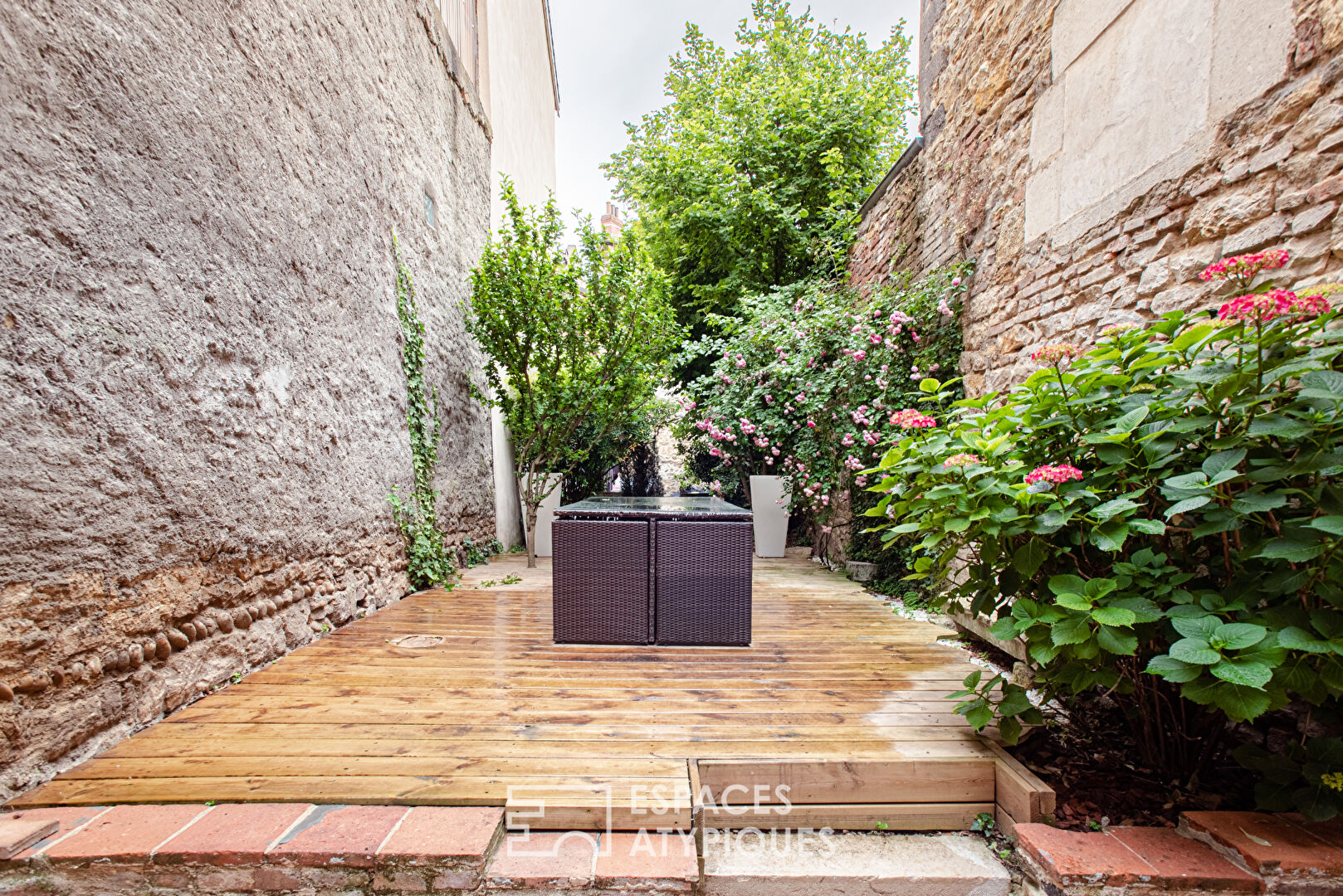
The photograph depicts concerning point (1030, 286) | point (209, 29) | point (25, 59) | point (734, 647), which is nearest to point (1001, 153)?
point (1030, 286)

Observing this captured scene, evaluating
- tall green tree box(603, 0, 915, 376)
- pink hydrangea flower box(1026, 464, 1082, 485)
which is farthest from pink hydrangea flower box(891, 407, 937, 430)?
tall green tree box(603, 0, 915, 376)

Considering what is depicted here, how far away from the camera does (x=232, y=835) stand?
1385mm

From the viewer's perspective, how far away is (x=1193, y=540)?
158 cm

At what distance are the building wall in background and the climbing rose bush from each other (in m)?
5.26

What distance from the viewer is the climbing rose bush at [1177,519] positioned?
4.04 feet

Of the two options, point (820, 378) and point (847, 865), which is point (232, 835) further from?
point (820, 378)

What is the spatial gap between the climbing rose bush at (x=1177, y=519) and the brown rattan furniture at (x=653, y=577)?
1145mm

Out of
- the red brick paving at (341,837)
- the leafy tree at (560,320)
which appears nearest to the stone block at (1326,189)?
the red brick paving at (341,837)

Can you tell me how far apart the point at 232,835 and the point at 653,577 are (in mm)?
1877

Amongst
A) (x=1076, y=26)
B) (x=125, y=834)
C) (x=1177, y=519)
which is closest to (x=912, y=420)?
(x=1177, y=519)

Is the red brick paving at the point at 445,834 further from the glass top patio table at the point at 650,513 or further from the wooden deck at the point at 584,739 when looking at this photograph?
the glass top patio table at the point at 650,513

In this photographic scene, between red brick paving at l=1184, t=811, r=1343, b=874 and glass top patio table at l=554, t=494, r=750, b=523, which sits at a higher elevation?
glass top patio table at l=554, t=494, r=750, b=523

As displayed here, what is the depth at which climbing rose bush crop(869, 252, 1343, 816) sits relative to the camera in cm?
123

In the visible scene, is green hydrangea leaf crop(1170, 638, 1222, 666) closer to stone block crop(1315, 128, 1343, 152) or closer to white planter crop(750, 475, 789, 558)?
stone block crop(1315, 128, 1343, 152)
